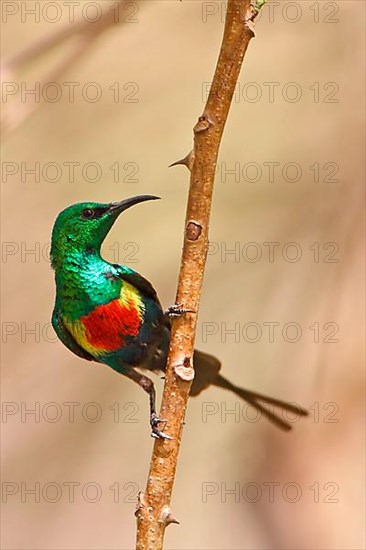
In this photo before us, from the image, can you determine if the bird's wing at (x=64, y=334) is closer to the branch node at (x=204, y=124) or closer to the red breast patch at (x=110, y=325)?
the red breast patch at (x=110, y=325)

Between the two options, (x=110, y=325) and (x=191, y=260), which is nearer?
(x=191, y=260)

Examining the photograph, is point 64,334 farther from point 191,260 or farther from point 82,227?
point 191,260

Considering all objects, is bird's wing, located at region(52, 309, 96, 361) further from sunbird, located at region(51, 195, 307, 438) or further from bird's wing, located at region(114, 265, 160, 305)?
bird's wing, located at region(114, 265, 160, 305)

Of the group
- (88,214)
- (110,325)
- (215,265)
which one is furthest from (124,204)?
(215,265)

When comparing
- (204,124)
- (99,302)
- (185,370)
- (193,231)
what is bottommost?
(185,370)

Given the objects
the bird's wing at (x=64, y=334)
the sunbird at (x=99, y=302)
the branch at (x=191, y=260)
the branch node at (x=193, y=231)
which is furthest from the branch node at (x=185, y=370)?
the bird's wing at (x=64, y=334)

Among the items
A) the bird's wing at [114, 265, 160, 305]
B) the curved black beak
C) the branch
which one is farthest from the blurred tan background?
the branch
